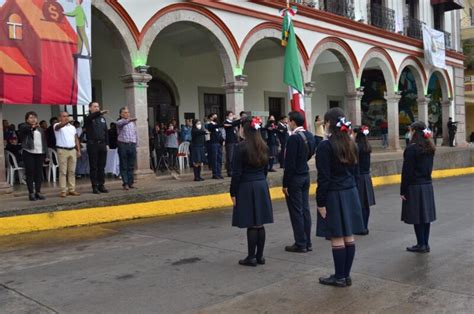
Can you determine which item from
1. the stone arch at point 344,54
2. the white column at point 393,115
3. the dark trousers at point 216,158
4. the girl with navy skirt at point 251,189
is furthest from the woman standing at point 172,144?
the white column at point 393,115

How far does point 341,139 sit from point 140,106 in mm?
7270

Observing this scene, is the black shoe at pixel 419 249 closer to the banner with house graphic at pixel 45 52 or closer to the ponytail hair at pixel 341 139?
the ponytail hair at pixel 341 139

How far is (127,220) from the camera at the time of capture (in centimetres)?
894

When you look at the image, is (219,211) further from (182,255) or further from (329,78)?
(329,78)

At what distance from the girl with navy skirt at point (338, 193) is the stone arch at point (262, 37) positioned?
910 centimetres

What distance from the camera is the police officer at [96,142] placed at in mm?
9125

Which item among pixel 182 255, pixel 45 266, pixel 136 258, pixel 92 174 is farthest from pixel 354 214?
pixel 92 174

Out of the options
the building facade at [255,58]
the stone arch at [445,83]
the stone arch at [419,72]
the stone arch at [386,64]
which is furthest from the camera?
the stone arch at [445,83]

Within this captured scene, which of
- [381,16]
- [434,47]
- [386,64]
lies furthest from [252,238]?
[434,47]

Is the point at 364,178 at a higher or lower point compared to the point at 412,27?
lower

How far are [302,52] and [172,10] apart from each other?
5.13 metres

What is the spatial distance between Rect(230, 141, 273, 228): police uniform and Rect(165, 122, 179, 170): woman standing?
8.37 m

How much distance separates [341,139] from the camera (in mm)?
4652

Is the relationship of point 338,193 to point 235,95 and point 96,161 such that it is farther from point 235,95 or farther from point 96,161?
point 235,95
